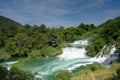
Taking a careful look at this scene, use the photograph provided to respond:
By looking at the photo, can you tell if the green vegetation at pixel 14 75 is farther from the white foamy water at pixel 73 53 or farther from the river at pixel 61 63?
the white foamy water at pixel 73 53

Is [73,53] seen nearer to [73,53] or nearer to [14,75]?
[73,53]

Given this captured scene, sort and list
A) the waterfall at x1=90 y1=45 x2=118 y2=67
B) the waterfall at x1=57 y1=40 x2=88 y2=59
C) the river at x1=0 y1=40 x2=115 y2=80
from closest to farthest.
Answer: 1. the river at x1=0 y1=40 x2=115 y2=80
2. the waterfall at x1=90 y1=45 x2=118 y2=67
3. the waterfall at x1=57 y1=40 x2=88 y2=59

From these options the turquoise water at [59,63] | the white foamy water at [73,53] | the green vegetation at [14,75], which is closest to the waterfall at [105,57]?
the turquoise water at [59,63]

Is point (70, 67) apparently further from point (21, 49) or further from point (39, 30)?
point (39, 30)

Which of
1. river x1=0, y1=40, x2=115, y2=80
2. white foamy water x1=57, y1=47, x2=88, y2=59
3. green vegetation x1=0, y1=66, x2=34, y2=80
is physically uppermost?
green vegetation x1=0, y1=66, x2=34, y2=80

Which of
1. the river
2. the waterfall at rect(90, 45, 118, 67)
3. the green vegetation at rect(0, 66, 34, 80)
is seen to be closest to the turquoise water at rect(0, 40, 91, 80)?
the river

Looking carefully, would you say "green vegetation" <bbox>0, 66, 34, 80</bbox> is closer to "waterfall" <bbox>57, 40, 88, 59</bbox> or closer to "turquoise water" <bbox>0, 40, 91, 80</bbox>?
"turquoise water" <bbox>0, 40, 91, 80</bbox>

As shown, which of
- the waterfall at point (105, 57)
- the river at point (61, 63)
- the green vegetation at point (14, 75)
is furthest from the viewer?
the waterfall at point (105, 57)

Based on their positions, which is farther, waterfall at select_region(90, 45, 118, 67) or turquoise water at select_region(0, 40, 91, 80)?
waterfall at select_region(90, 45, 118, 67)

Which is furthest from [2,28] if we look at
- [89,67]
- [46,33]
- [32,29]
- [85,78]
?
[85,78]

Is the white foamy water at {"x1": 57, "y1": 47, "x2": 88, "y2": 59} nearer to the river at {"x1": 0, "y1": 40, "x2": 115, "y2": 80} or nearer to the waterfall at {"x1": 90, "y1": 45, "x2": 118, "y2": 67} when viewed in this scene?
the river at {"x1": 0, "y1": 40, "x2": 115, "y2": 80}

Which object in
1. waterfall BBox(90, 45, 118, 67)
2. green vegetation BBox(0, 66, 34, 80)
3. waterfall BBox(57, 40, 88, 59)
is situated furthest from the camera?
waterfall BBox(57, 40, 88, 59)

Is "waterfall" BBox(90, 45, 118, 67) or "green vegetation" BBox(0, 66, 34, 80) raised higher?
"green vegetation" BBox(0, 66, 34, 80)

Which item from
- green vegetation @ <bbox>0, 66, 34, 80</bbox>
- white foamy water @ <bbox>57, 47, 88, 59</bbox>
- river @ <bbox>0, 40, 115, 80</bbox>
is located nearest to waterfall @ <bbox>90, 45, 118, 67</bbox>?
river @ <bbox>0, 40, 115, 80</bbox>
